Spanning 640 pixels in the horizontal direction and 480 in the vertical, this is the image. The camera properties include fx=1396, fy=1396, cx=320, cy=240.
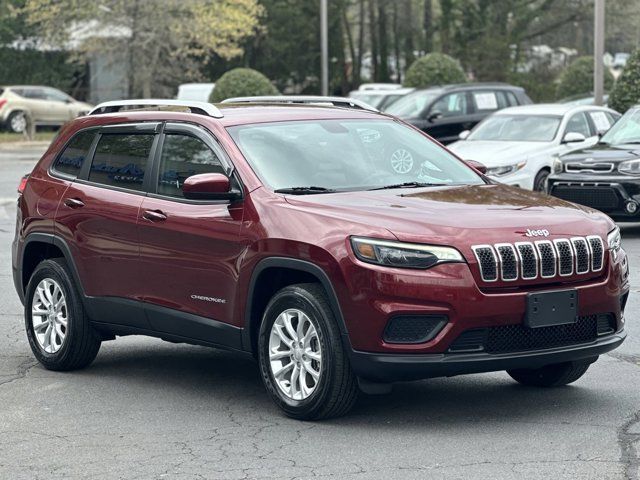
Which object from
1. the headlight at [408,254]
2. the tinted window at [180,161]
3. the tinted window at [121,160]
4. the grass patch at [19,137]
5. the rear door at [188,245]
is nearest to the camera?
the headlight at [408,254]

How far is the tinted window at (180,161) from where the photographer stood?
25.5ft

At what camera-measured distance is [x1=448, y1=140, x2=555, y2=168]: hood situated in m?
18.8

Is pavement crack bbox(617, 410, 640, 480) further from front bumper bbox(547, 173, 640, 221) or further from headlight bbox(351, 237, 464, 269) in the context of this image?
front bumper bbox(547, 173, 640, 221)

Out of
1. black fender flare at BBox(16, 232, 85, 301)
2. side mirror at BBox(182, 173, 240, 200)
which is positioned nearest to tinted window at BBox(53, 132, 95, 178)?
black fender flare at BBox(16, 232, 85, 301)

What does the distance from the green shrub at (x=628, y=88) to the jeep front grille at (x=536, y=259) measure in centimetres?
1859

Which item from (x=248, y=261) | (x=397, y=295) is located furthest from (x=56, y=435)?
(x=397, y=295)

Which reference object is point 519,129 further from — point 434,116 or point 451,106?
point 451,106

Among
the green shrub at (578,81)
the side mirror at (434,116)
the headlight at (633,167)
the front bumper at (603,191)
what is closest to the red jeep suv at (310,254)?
the front bumper at (603,191)

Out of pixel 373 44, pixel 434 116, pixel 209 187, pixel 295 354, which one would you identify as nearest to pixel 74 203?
pixel 209 187

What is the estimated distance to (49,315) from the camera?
8711 millimetres

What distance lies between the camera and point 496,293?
6574mm

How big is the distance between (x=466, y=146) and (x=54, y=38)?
2899cm

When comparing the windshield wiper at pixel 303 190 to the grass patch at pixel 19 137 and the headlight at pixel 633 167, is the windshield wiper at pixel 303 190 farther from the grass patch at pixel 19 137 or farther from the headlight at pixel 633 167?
the grass patch at pixel 19 137

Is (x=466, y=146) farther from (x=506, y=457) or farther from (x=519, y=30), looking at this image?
(x=519, y=30)
